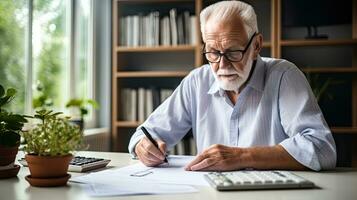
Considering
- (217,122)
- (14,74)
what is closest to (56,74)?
(14,74)

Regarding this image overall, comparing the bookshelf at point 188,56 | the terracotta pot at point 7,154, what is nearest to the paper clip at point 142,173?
the terracotta pot at point 7,154

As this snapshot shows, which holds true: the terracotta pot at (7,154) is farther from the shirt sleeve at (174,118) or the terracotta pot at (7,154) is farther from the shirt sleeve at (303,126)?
the shirt sleeve at (303,126)

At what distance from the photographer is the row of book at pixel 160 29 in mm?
3259

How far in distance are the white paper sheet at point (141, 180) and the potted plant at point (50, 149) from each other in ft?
0.28

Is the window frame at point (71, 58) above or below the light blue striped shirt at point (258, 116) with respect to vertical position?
above

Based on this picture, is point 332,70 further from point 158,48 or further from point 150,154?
point 150,154

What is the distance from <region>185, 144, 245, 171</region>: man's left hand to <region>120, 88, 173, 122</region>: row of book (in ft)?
7.16

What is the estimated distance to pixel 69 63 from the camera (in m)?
3.21

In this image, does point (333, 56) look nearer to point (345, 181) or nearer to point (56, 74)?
point (56, 74)

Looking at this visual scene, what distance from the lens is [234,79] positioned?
1.54 m

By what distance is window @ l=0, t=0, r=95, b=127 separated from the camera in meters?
2.55

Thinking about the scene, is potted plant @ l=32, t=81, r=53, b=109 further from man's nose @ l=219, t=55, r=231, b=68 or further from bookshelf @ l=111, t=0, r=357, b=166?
man's nose @ l=219, t=55, r=231, b=68

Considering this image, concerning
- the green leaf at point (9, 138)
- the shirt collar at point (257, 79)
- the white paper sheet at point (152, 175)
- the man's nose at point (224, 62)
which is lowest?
the white paper sheet at point (152, 175)

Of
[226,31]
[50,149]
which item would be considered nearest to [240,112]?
[226,31]
